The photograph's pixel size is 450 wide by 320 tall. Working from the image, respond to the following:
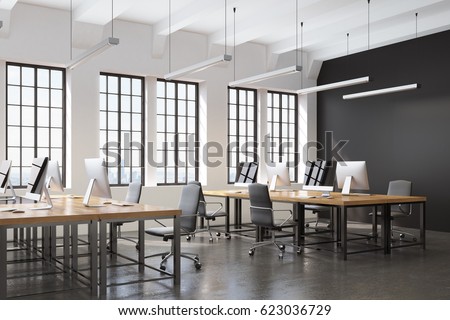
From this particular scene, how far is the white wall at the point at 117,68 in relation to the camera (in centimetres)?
876

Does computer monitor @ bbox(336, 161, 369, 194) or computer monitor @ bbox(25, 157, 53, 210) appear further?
computer monitor @ bbox(336, 161, 369, 194)

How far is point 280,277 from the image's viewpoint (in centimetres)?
559

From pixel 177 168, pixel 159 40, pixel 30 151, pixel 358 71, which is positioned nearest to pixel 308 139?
pixel 358 71

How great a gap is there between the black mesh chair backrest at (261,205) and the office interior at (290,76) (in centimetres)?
58

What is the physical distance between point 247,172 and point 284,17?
2872 mm

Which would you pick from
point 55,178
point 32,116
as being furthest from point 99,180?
point 32,116

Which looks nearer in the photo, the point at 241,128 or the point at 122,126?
the point at 122,126

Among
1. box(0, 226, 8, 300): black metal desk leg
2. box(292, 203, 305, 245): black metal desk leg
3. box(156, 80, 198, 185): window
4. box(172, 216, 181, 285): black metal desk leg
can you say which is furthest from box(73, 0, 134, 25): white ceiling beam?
box(0, 226, 8, 300): black metal desk leg

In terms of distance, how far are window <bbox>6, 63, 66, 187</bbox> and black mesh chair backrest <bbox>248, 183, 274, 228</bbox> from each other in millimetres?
4066

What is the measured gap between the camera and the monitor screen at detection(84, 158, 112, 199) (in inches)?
217

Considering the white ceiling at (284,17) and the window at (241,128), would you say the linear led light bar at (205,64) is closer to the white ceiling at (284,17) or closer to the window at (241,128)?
the white ceiling at (284,17)

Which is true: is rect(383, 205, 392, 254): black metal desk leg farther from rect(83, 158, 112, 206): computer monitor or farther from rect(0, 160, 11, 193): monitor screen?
rect(0, 160, 11, 193): monitor screen

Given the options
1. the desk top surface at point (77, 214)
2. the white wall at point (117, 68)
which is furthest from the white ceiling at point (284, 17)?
the desk top surface at point (77, 214)

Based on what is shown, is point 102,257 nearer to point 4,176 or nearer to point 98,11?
point 4,176
